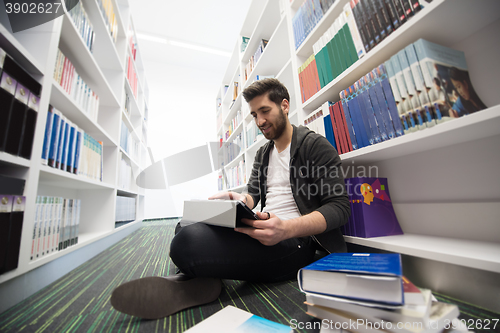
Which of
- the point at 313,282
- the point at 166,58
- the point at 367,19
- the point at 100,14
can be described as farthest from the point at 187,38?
the point at 313,282

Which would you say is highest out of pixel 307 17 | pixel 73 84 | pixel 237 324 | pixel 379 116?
pixel 307 17

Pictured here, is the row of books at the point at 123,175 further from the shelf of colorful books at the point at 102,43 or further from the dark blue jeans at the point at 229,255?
the dark blue jeans at the point at 229,255

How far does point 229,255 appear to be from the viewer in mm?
669

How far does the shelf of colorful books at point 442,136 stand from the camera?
501 mm

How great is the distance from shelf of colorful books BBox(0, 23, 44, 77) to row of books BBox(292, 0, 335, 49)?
1.28 meters

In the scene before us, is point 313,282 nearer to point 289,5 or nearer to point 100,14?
point 289,5

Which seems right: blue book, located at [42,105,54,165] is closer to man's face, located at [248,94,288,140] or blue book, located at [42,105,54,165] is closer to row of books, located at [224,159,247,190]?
man's face, located at [248,94,288,140]

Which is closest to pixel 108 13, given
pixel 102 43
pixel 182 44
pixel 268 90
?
pixel 102 43

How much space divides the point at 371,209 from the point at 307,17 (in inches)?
44.5

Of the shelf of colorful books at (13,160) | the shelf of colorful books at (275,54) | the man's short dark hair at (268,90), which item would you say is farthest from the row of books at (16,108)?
the shelf of colorful books at (275,54)

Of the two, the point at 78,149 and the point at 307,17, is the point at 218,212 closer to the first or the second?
the point at 78,149

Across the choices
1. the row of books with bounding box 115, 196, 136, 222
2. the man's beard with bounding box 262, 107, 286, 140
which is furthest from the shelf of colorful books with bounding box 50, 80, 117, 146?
the man's beard with bounding box 262, 107, 286, 140

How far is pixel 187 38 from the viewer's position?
3844 millimetres

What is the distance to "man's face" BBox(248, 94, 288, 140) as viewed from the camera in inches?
41.5
